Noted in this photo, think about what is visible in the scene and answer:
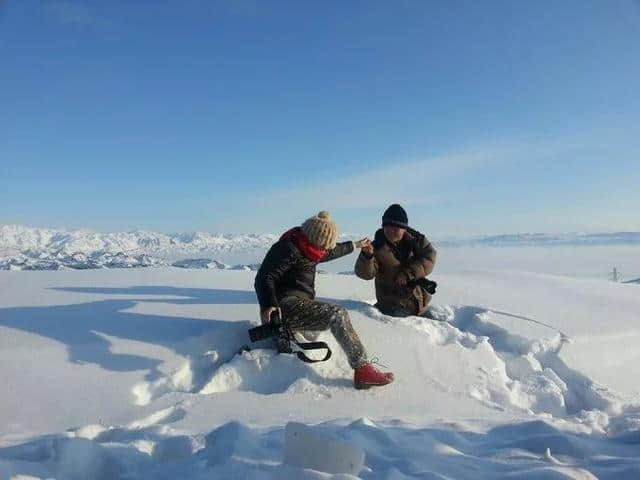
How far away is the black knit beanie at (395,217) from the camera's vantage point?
533 cm

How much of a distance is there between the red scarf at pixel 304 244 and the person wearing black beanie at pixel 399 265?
3.02 ft

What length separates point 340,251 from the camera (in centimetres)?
502

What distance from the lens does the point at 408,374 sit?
4434 mm

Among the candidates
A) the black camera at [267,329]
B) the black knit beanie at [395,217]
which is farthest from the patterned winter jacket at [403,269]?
the black camera at [267,329]

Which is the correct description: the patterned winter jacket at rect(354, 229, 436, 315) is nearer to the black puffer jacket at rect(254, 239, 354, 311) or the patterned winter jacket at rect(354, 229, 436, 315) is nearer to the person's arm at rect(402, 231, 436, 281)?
the person's arm at rect(402, 231, 436, 281)

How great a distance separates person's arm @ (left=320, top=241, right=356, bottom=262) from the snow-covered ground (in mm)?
775

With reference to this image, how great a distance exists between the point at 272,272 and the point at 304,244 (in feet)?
1.35

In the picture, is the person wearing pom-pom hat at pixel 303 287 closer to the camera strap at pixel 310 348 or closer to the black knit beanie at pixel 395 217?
the camera strap at pixel 310 348

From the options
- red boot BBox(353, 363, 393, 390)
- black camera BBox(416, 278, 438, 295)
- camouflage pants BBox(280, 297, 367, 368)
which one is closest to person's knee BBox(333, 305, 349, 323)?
camouflage pants BBox(280, 297, 367, 368)

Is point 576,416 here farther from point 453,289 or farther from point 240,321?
point 453,289

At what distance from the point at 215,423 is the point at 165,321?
1.90m

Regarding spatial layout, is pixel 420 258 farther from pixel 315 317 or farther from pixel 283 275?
pixel 283 275

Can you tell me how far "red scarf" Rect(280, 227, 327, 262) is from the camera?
14.7ft

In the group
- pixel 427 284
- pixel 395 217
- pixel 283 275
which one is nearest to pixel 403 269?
pixel 427 284
